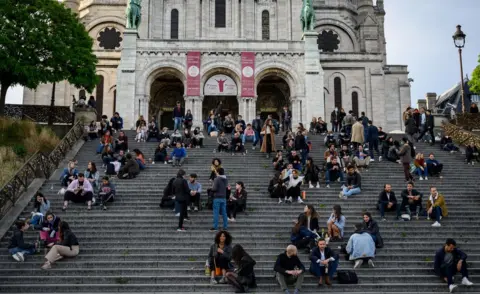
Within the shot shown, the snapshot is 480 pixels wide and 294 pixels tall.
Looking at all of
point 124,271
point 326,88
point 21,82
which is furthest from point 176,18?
point 124,271

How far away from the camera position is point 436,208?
584 inches

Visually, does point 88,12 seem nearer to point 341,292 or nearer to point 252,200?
point 252,200

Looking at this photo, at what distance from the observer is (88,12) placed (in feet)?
140

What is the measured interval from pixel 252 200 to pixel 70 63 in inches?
616

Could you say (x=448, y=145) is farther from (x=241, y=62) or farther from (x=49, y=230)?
(x=49, y=230)

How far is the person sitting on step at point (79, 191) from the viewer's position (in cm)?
1548

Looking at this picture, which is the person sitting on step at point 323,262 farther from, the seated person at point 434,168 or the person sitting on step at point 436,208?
the seated person at point 434,168

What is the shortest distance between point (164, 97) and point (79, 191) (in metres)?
22.4

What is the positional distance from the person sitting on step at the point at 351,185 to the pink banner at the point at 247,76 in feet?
53.3

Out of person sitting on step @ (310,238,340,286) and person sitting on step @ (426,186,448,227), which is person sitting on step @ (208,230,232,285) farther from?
person sitting on step @ (426,186,448,227)

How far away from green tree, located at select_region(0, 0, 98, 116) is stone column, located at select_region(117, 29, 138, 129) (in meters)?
4.04

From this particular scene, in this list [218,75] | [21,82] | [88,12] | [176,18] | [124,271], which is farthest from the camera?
[88,12]

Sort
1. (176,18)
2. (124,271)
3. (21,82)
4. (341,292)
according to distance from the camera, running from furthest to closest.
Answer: (176,18)
(21,82)
(124,271)
(341,292)

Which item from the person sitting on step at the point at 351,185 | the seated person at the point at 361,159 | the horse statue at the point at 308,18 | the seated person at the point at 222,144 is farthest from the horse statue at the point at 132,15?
the person sitting on step at the point at 351,185
